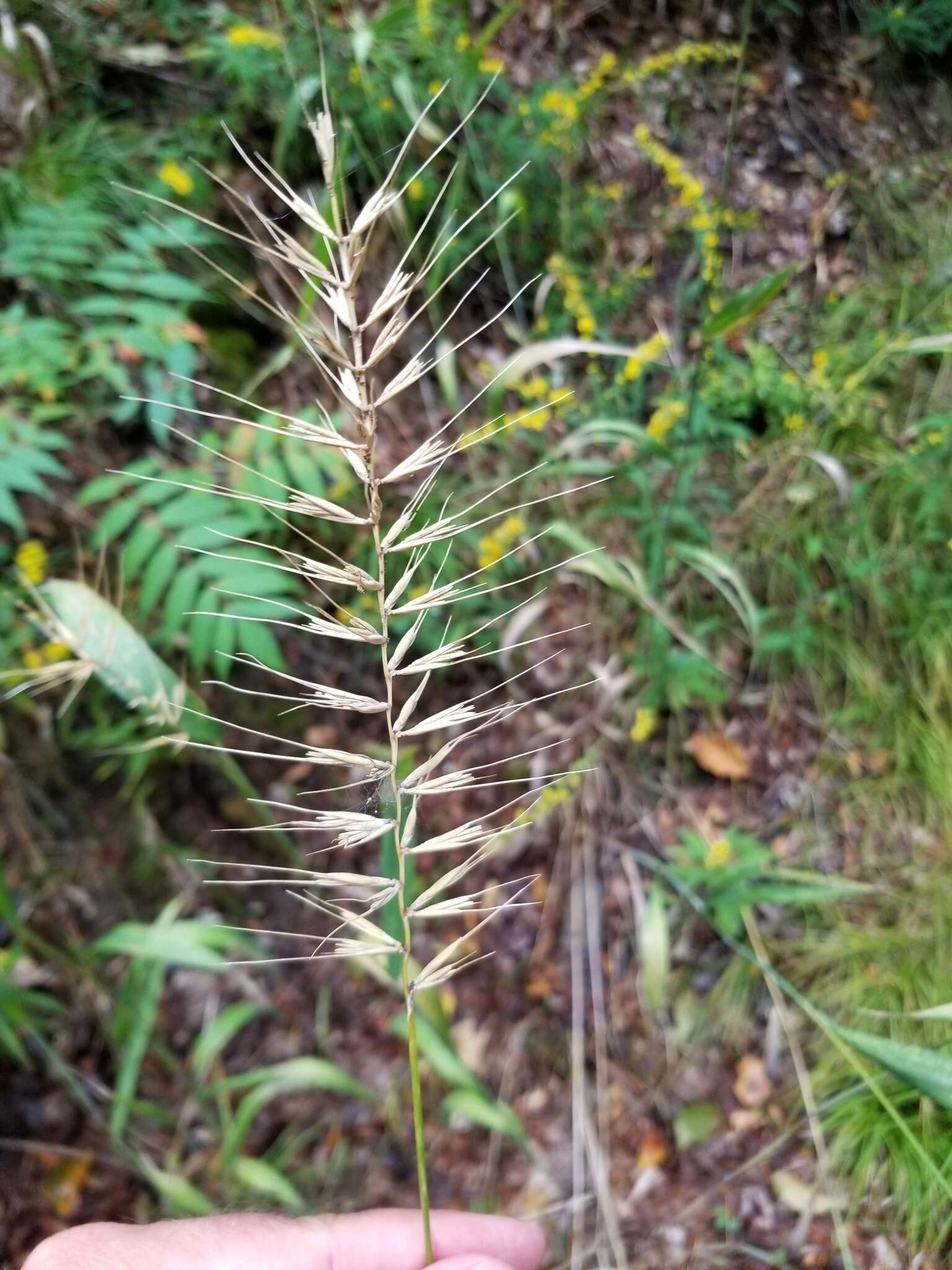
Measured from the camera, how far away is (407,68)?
181 centimetres

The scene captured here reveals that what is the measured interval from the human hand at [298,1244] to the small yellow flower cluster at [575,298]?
1597 mm

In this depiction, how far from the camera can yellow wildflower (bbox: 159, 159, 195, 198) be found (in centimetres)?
155

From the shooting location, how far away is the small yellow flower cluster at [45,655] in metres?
1.22

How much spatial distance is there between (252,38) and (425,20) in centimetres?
41

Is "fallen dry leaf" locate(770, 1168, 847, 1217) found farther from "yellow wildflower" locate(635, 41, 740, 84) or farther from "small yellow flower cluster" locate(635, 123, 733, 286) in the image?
"yellow wildflower" locate(635, 41, 740, 84)

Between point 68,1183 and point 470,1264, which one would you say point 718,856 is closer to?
point 470,1264

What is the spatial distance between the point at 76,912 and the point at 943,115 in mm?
3018

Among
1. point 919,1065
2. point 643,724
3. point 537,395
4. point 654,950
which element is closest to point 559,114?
point 537,395

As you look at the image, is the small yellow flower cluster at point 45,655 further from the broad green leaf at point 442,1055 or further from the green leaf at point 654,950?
the green leaf at point 654,950

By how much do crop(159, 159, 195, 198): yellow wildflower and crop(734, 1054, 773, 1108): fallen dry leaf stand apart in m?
1.95

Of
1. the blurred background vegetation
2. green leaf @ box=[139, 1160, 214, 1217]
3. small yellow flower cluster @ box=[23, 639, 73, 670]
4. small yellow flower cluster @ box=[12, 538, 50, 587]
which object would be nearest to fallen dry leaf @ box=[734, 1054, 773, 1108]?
the blurred background vegetation

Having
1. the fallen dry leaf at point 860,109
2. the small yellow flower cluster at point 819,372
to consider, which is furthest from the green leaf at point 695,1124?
the fallen dry leaf at point 860,109

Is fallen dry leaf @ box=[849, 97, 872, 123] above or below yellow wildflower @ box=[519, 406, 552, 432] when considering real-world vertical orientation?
above

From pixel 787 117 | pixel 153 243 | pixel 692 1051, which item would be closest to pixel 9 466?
pixel 153 243
